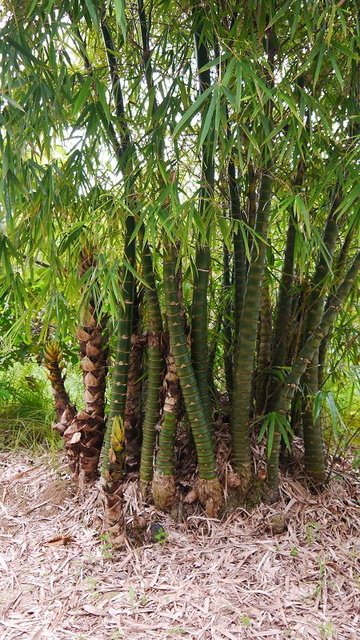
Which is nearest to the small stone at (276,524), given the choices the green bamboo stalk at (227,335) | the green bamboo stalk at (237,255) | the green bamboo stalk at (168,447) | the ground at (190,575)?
the ground at (190,575)

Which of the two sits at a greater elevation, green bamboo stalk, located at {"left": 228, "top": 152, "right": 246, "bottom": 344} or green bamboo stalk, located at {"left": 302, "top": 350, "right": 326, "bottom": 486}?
green bamboo stalk, located at {"left": 228, "top": 152, "right": 246, "bottom": 344}

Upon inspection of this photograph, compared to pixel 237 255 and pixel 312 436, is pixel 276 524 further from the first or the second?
pixel 237 255

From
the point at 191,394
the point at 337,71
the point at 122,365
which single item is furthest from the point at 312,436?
the point at 337,71

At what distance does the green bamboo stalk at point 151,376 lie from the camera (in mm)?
1807

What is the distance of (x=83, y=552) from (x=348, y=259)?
53.8 inches

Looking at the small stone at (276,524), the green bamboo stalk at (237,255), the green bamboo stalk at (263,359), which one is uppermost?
the green bamboo stalk at (237,255)

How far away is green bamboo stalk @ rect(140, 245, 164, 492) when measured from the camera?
181 cm

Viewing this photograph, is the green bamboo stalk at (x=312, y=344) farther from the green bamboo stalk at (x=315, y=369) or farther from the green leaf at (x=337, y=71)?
the green leaf at (x=337, y=71)

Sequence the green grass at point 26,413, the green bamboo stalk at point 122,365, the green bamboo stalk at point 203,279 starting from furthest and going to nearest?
the green grass at point 26,413
the green bamboo stalk at point 122,365
the green bamboo stalk at point 203,279

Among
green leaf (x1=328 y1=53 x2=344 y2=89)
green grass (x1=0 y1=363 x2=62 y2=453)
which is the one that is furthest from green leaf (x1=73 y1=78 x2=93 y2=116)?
green grass (x1=0 y1=363 x2=62 y2=453)

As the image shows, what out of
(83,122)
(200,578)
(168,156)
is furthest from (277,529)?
(83,122)

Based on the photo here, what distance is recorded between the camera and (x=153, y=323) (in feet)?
6.02

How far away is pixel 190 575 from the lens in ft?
5.54

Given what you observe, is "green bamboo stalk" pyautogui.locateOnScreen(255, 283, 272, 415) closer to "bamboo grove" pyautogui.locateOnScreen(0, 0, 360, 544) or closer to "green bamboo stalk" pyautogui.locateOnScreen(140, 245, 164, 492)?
"bamboo grove" pyautogui.locateOnScreen(0, 0, 360, 544)
